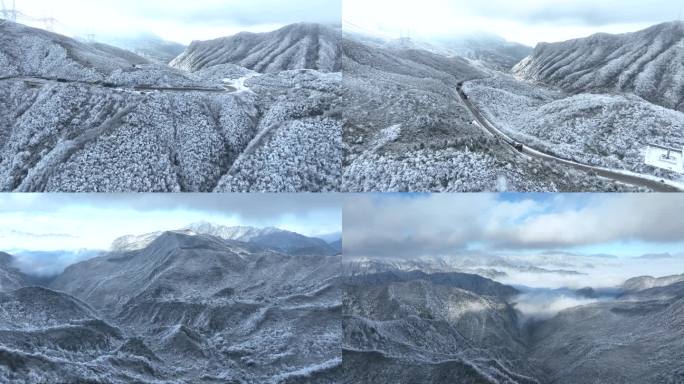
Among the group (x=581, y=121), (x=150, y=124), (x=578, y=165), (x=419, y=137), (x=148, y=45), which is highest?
(x=148, y=45)

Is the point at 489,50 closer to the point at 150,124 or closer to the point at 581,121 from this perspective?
the point at 581,121

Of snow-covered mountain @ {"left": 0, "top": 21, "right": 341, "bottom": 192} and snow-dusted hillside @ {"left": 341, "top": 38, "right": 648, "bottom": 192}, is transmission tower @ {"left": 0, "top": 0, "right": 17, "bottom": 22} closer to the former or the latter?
snow-covered mountain @ {"left": 0, "top": 21, "right": 341, "bottom": 192}

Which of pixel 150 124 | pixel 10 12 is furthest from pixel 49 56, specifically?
pixel 150 124

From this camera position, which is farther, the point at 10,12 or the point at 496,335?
the point at 10,12

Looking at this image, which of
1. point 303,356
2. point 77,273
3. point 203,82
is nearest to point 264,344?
point 303,356

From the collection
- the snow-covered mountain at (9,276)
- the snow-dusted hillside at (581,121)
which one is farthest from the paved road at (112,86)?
the snow-dusted hillside at (581,121)

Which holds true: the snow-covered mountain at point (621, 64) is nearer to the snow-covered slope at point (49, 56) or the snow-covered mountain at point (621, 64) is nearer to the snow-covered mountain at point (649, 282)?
the snow-covered mountain at point (649, 282)

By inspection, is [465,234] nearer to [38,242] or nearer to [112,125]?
Answer: [38,242]

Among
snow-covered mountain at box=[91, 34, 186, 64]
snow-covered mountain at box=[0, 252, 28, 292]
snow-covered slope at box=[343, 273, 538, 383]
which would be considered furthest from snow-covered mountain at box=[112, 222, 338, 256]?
snow-covered mountain at box=[91, 34, 186, 64]
